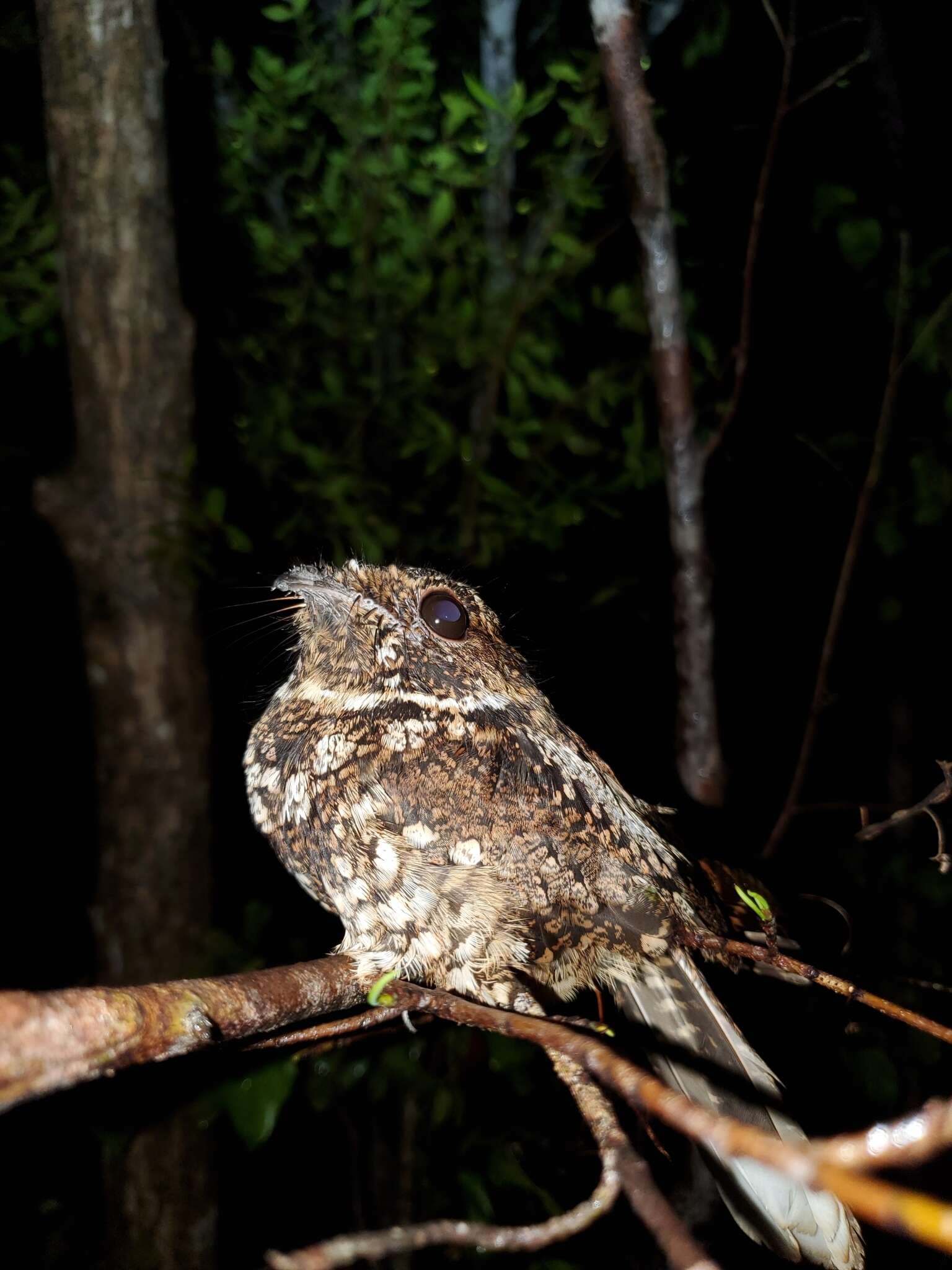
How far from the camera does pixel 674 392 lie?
230 centimetres

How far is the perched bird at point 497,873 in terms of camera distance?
1619 mm

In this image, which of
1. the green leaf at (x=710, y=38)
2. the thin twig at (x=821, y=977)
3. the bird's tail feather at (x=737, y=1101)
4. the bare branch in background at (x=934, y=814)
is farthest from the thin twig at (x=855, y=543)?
the thin twig at (x=821, y=977)

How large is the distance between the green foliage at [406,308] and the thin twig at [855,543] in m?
0.69

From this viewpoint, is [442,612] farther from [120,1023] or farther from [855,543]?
[855,543]

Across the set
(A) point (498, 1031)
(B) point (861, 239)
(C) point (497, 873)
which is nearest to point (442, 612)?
(C) point (497, 873)

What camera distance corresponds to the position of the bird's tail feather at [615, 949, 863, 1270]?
4.66 feet

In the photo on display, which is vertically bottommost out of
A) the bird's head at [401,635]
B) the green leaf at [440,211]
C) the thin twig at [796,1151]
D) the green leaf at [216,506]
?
the thin twig at [796,1151]

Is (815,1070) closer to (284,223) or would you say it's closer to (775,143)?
(775,143)

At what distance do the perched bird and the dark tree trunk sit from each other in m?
1.03

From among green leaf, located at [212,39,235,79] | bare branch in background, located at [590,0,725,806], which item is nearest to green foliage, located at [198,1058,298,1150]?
bare branch in background, located at [590,0,725,806]

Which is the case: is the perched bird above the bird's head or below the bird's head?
below

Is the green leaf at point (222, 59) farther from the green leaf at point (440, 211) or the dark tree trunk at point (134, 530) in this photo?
the green leaf at point (440, 211)

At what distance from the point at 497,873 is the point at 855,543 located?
1.66m

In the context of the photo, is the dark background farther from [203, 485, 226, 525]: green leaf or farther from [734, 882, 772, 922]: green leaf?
[734, 882, 772, 922]: green leaf
